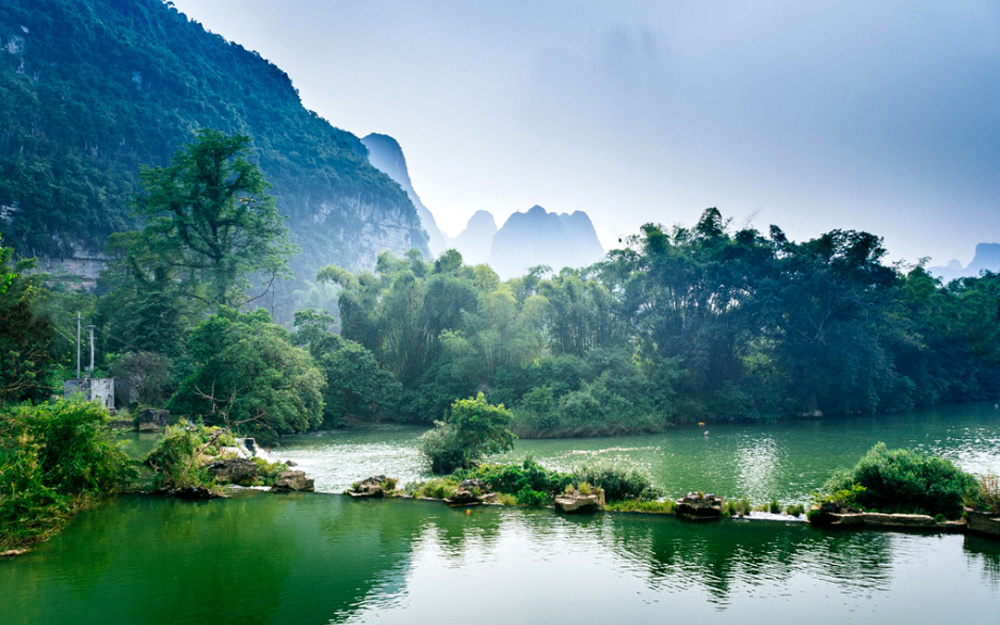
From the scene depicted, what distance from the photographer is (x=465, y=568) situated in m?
7.67

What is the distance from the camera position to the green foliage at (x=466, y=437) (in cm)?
1562

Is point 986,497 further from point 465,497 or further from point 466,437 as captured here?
point 466,437

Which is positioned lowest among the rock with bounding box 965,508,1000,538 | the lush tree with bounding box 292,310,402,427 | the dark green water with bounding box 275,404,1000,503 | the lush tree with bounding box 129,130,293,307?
the dark green water with bounding box 275,404,1000,503

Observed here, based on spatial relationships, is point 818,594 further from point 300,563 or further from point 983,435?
point 983,435

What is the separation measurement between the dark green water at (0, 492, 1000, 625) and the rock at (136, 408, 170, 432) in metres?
15.9

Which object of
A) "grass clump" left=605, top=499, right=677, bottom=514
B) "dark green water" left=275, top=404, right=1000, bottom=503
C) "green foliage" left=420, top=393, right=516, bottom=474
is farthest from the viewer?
"green foliage" left=420, top=393, right=516, bottom=474

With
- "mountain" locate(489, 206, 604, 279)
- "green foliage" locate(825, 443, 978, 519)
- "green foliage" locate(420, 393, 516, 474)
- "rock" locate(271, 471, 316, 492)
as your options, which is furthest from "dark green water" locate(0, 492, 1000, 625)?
"mountain" locate(489, 206, 604, 279)

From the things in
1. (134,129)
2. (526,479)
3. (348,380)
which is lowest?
(526,479)

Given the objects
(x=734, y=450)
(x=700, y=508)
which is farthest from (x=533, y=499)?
(x=734, y=450)

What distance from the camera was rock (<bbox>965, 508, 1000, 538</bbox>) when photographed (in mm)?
8305

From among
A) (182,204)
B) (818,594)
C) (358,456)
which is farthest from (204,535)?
(182,204)

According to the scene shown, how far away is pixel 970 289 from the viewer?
3922cm

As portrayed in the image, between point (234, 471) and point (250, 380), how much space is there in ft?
29.9

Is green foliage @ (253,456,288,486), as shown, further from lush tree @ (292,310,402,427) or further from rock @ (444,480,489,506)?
lush tree @ (292,310,402,427)
